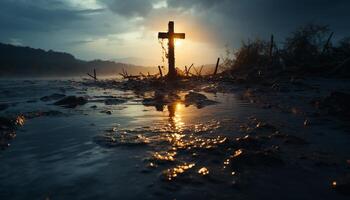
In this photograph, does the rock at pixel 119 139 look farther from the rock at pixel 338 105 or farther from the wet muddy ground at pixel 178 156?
the rock at pixel 338 105

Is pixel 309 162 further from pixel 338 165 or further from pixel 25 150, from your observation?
pixel 25 150

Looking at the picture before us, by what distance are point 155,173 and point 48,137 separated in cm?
269

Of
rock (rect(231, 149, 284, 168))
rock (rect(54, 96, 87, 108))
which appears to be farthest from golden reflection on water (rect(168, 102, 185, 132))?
rock (rect(54, 96, 87, 108))

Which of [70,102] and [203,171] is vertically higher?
[70,102]

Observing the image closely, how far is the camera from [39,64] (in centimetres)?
11150

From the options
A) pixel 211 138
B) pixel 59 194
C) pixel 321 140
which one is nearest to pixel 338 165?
pixel 321 140

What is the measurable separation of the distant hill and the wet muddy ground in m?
65.9

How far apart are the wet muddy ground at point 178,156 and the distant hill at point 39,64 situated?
216 feet

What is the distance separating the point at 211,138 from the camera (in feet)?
16.8

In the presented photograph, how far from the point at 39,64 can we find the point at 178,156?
4604 inches

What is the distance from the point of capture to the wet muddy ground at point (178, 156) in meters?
A: 3.12

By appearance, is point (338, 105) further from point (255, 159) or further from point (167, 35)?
point (167, 35)

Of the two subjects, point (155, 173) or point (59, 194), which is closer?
point (59, 194)

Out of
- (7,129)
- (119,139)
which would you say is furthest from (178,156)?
(7,129)
